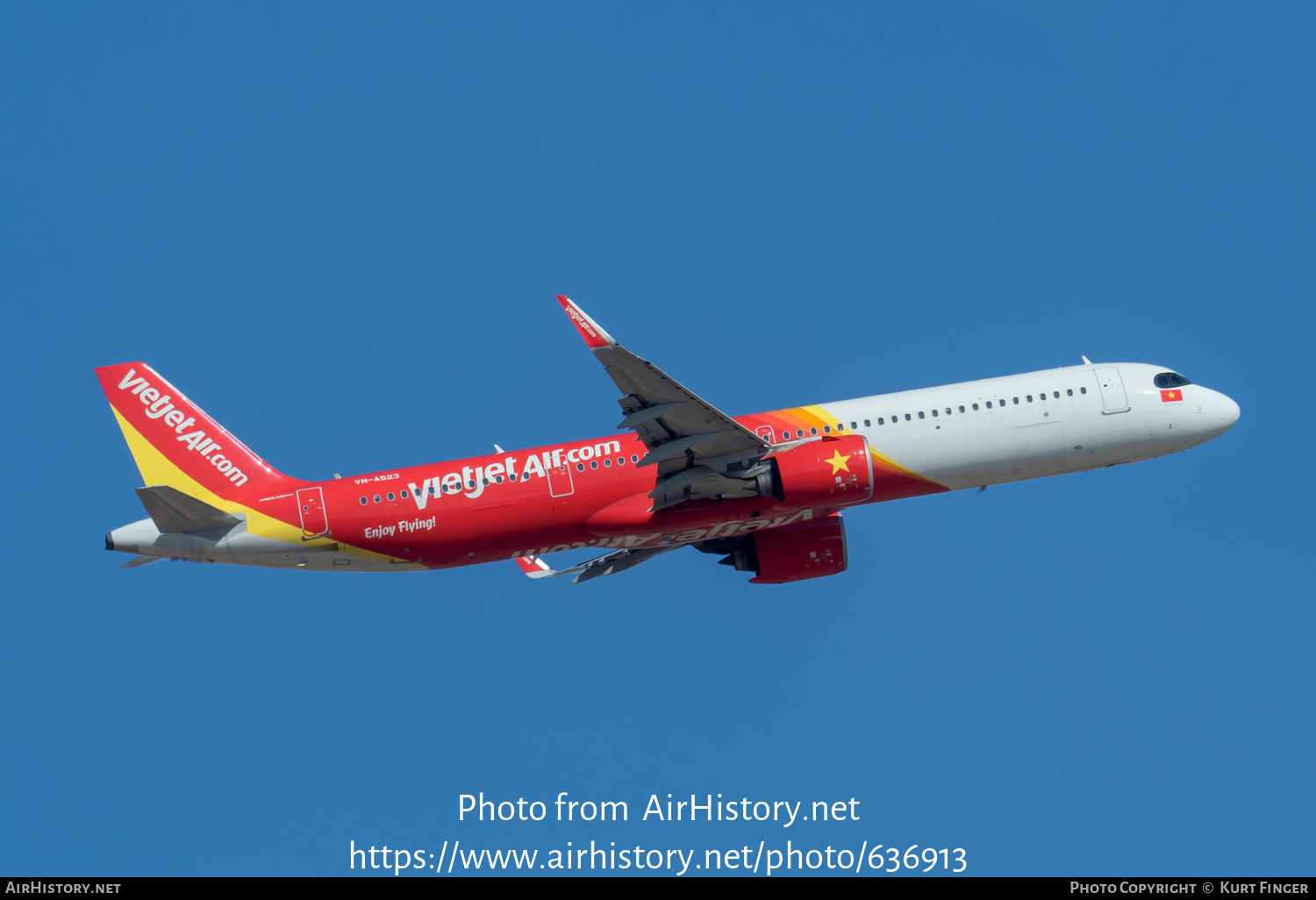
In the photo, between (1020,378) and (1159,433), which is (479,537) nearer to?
(1020,378)

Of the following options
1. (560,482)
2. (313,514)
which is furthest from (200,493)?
(560,482)

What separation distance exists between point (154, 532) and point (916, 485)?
2467 centimetres

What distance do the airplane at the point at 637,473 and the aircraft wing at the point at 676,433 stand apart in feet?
0.21

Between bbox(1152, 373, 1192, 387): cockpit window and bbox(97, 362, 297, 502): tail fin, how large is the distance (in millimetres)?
29952

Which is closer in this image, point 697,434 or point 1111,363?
point 697,434

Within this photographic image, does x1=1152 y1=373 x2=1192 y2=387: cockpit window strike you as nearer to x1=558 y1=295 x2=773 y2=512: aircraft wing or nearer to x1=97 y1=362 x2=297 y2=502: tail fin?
x1=558 y1=295 x2=773 y2=512: aircraft wing

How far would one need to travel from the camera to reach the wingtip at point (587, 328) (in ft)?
129

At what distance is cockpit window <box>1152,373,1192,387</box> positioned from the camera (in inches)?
1893

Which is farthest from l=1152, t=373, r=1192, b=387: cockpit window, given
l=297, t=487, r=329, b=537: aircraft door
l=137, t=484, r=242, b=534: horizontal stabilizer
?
l=137, t=484, r=242, b=534: horizontal stabilizer

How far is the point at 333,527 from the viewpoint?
145ft

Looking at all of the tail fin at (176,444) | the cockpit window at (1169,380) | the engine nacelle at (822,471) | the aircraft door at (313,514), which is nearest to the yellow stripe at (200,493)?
the tail fin at (176,444)

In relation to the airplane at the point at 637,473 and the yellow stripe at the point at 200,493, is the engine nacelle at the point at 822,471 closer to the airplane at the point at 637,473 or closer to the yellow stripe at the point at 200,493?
the airplane at the point at 637,473
